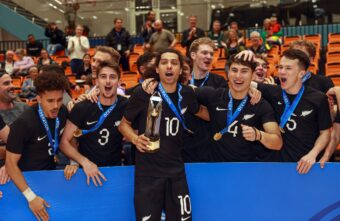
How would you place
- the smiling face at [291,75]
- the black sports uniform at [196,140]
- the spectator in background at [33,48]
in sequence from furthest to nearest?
1. the spectator in background at [33,48]
2. the black sports uniform at [196,140]
3. the smiling face at [291,75]

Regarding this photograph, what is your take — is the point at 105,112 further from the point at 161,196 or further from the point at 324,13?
the point at 324,13

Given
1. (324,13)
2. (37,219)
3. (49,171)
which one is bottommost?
(37,219)

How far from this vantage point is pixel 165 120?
3947 millimetres

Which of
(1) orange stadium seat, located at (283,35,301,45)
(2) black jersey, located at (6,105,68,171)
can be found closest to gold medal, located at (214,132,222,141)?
(2) black jersey, located at (6,105,68,171)

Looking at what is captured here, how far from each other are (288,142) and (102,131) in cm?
168

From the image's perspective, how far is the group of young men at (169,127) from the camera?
12.8 ft

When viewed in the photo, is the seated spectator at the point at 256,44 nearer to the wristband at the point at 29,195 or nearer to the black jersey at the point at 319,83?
the black jersey at the point at 319,83

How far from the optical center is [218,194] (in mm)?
4086

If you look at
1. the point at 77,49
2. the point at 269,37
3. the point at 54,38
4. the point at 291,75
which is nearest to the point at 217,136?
the point at 291,75

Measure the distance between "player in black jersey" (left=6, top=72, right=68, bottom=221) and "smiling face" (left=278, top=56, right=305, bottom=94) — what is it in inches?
78.4

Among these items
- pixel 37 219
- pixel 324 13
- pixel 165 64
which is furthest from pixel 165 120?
pixel 324 13

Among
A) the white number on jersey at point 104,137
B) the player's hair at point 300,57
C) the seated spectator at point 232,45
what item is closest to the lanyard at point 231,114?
the player's hair at point 300,57

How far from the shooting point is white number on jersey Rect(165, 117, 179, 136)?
3.95 m

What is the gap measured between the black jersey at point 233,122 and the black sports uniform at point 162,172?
1.33ft
